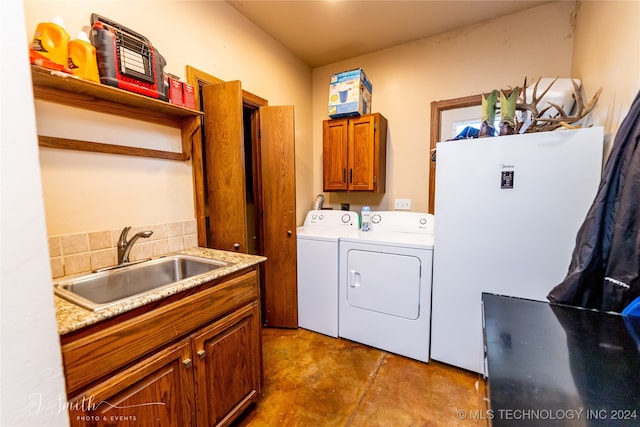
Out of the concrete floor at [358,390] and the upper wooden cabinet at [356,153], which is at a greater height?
the upper wooden cabinet at [356,153]

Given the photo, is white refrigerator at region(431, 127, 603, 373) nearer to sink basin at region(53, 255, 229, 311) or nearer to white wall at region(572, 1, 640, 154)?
white wall at region(572, 1, 640, 154)

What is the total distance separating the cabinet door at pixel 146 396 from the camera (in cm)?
83

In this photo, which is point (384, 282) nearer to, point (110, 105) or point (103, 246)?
point (103, 246)

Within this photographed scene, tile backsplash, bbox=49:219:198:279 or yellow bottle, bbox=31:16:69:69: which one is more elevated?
yellow bottle, bbox=31:16:69:69

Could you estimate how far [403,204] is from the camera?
9.03ft

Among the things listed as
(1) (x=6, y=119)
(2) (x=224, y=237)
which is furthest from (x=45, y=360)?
(2) (x=224, y=237)

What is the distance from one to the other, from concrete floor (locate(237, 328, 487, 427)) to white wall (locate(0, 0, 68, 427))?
1.17m

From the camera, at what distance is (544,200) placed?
1496 millimetres

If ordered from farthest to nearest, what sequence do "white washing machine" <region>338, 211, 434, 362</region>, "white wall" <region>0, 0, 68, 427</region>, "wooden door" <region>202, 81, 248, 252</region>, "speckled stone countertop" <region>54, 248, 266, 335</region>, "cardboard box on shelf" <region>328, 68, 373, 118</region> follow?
1. "cardboard box on shelf" <region>328, 68, 373, 118</region>
2. "white washing machine" <region>338, 211, 434, 362</region>
3. "wooden door" <region>202, 81, 248, 252</region>
4. "speckled stone countertop" <region>54, 248, 266, 335</region>
5. "white wall" <region>0, 0, 68, 427</region>

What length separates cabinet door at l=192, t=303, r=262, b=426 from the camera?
3.85ft

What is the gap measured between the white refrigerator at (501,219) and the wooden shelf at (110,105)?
170cm

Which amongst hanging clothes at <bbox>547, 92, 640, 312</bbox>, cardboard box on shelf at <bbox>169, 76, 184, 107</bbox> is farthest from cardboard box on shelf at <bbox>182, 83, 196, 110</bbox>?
hanging clothes at <bbox>547, 92, 640, 312</bbox>

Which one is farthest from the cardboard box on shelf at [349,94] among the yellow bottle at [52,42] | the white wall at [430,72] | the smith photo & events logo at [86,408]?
the smith photo & events logo at [86,408]

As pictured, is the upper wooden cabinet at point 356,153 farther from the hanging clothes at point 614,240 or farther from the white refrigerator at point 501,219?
the hanging clothes at point 614,240
